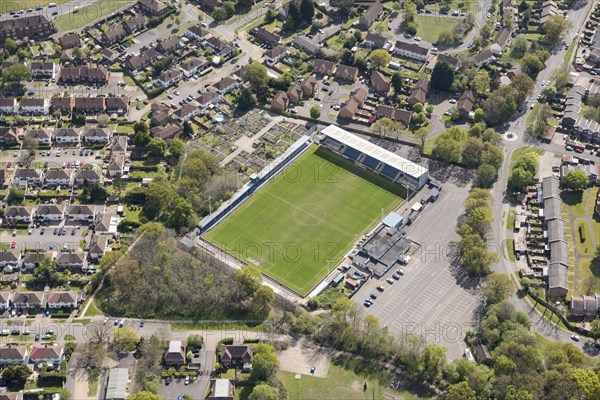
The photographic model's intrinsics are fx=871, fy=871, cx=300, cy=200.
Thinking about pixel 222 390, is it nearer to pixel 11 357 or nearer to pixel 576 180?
pixel 11 357

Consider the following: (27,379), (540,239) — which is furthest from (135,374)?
(540,239)

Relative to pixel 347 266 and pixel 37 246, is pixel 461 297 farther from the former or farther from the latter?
pixel 37 246

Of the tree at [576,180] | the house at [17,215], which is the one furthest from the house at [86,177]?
the tree at [576,180]

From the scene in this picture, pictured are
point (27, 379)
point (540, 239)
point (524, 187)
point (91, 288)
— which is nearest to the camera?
point (27, 379)

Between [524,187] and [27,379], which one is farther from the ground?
[524,187]

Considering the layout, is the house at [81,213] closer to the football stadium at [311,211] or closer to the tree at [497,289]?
the football stadium at [311,211]

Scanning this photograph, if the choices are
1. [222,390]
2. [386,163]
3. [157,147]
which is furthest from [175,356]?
[386,163]

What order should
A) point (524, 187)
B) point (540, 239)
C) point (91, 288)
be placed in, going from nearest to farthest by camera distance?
point (91, 288), point (540, 239), point (524, 187)

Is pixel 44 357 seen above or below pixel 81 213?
below
